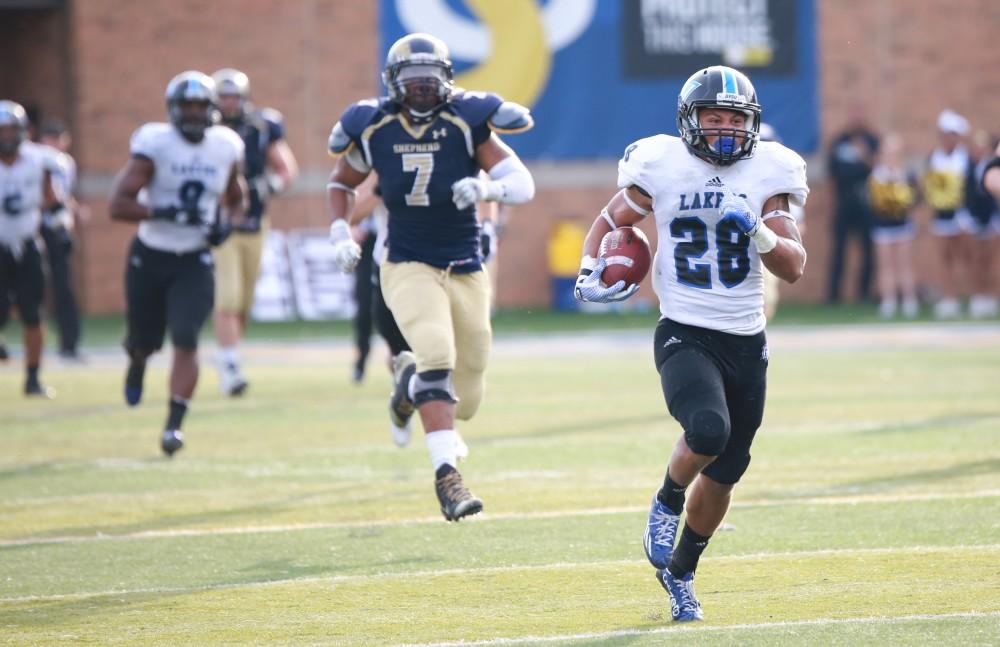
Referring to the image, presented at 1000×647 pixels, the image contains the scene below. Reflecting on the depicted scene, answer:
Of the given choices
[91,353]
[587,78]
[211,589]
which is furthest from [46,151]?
[587,78]

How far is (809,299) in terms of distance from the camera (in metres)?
22.3

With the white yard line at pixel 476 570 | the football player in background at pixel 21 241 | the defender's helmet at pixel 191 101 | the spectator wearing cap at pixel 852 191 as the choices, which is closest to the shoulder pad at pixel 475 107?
the white yard line at pixel 476 570

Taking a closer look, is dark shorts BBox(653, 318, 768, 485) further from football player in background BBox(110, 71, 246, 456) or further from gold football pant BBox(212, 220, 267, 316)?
gold football pant BBox(212, 220, 267, 316)

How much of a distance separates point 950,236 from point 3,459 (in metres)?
12.8

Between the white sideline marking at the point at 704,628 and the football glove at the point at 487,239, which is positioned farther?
the football glove at the point at 487,239

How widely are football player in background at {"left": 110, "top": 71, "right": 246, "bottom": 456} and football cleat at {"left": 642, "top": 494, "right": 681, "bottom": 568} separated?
4442mm

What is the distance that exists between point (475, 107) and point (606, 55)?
14073mm

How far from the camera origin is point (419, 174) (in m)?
7.65

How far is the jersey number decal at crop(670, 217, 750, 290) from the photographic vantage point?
5770 millimetres

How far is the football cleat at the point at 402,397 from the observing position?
8258 mm

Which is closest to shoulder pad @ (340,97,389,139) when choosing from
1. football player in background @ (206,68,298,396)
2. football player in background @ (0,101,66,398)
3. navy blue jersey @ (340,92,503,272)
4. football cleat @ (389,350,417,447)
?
navy blue jersey @ (340,92,503,272)

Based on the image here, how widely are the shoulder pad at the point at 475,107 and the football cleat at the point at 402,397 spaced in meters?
1.11

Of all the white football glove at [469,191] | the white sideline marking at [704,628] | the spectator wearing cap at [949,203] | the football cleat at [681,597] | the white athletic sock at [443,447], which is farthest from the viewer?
the spectator wearing cap at [949,203]

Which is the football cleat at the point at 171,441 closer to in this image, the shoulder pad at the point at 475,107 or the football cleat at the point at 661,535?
the shoulder pad at the point at 475,107
